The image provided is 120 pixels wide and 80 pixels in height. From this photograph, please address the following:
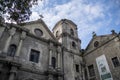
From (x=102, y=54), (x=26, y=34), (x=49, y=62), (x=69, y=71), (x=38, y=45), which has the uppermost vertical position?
(x=26, y=34)

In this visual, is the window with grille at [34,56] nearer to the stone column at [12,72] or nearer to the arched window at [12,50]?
the arched window at [12,50]

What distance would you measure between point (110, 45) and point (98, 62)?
2886 millimetres

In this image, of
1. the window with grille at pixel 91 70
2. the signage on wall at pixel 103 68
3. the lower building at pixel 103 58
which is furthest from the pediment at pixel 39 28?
the signage on wall at pixel 103 68

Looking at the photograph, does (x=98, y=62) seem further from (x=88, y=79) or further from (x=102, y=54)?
(x=88, y=79)

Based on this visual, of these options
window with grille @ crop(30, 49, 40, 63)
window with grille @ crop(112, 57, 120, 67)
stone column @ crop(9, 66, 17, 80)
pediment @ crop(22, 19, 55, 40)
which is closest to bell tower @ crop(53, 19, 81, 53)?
pediment @ crop(22, 19, 55, 40)

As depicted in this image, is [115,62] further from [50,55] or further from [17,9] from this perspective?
[17,9]

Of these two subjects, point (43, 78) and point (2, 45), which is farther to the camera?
point (43, 78)

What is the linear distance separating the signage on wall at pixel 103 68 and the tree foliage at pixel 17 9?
11.6 metres

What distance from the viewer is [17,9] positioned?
8500 millimetres

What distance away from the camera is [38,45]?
15234 mm

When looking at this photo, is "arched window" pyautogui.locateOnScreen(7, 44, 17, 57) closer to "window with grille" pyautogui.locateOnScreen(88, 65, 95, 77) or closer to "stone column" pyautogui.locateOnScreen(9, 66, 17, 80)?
"stone column" pyautogui.locateOnScreen(9, 66, 17, 80)

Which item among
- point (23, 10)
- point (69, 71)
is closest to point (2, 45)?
point (23, 10)

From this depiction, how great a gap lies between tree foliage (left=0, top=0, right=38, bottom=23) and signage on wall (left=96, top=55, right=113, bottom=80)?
38.0 ft

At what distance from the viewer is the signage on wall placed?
14.2 meters
